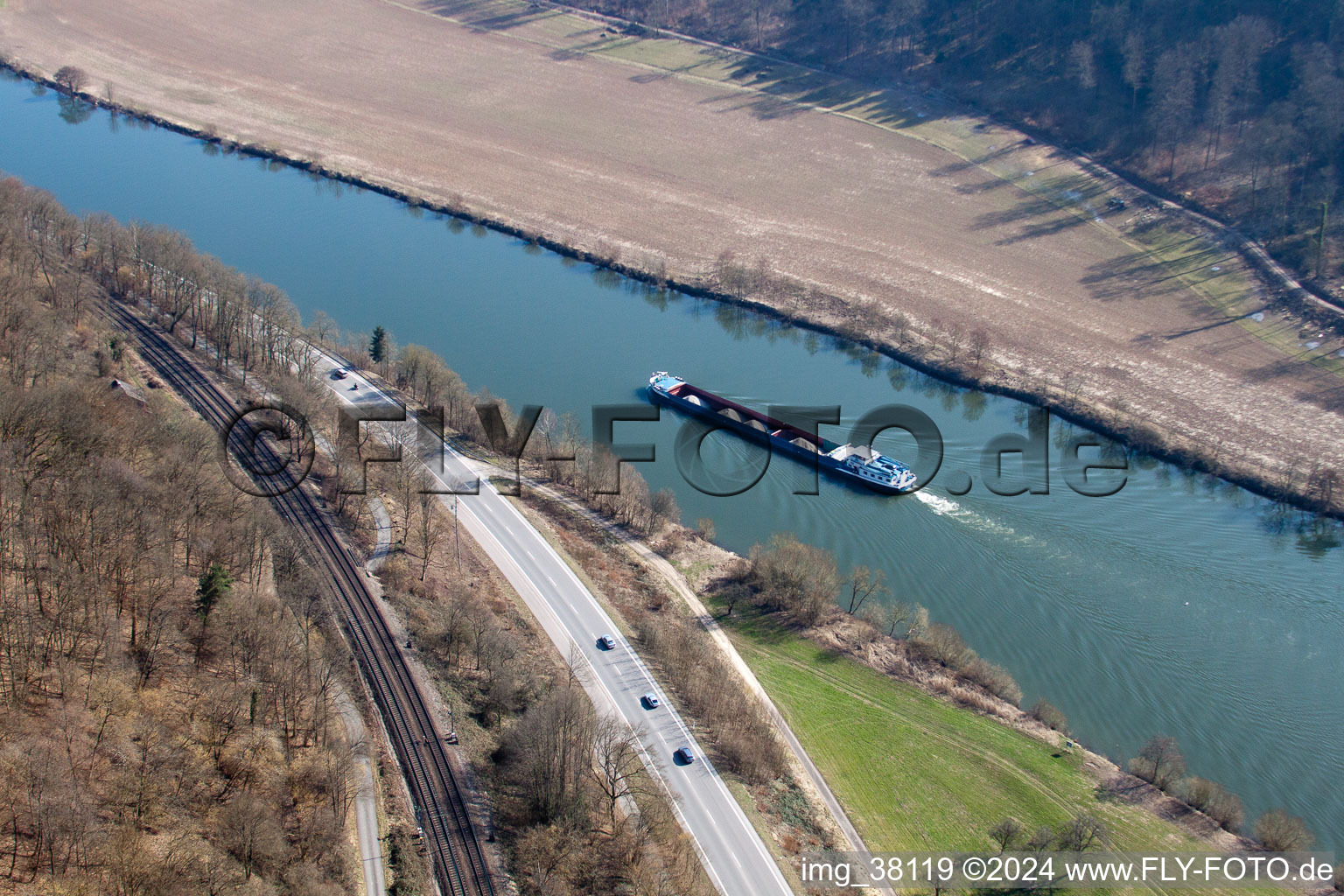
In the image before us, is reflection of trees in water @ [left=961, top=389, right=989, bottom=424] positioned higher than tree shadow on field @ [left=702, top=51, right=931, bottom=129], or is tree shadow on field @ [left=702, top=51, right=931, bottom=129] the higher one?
tree shadow on field @ [left=702, top=51, right=931, bottom=129]

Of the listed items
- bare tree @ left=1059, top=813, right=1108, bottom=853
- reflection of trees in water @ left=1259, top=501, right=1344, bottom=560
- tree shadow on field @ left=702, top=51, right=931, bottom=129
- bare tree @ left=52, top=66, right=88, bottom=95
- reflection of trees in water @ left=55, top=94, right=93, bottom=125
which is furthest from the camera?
tree shadow on field @ left=702, top=51, right=931, bottom=129

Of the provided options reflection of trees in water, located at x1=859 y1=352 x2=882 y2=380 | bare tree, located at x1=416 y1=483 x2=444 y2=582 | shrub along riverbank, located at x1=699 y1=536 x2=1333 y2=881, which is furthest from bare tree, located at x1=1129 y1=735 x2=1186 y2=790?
reflection of trees in water, located at x1=859 y1=352 x2=882 y2=380

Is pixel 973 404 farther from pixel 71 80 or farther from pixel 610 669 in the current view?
pixel 71 80

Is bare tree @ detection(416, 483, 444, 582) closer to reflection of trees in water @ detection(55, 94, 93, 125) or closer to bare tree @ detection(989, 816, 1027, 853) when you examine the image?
bare tree @ detection(989, 816, 1027, 853)

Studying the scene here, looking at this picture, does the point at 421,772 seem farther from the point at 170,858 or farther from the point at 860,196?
the point at 860,196

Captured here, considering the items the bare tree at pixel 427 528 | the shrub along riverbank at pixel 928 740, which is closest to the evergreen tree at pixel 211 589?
the bare tree at pixel 427 528
